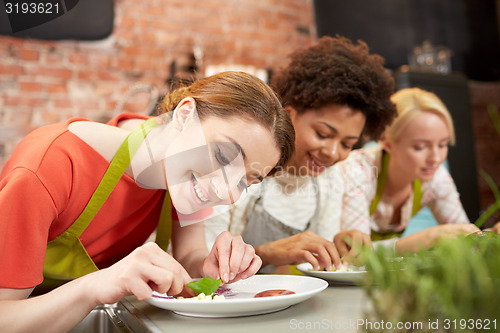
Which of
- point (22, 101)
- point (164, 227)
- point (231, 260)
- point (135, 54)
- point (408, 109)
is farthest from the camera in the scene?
point (135, 54)

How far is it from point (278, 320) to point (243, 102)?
1.38ft

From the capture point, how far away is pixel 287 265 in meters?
1.10

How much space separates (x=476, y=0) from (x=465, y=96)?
1388 mm

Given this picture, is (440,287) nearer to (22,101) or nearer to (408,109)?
(408,109)

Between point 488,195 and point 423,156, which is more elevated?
point 423,156

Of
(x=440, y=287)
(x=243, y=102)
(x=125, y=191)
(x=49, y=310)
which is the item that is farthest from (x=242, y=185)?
(x=440, y=287)

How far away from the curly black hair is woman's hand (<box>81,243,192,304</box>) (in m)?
0.72

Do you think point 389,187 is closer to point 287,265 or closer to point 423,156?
point 423,156

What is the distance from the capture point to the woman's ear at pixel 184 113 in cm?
88

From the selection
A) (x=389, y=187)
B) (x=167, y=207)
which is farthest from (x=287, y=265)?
(x=389, y=187)

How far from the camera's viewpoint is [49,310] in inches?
25.1

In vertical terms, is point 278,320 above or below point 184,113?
below

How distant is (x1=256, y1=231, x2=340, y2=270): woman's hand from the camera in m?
0.95

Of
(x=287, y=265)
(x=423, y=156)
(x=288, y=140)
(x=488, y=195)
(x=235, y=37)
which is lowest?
(x=488, y=195)
